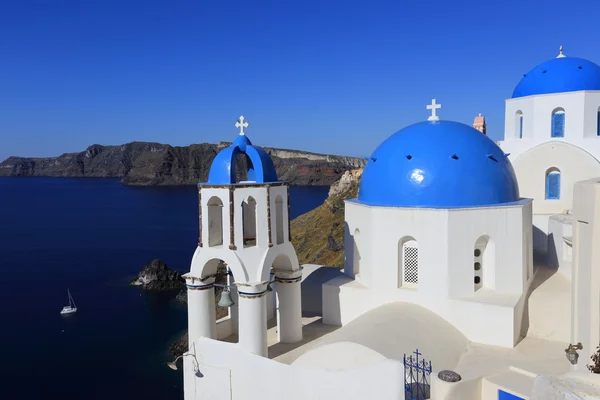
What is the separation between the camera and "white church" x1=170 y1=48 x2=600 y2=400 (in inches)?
331

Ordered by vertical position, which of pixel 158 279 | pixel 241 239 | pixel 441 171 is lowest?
pixel 158 279

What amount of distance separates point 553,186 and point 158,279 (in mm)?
30626

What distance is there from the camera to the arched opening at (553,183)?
1561cm

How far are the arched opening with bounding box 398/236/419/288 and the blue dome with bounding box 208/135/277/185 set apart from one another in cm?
332

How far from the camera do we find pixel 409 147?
1177 cm

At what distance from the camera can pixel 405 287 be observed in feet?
37.1

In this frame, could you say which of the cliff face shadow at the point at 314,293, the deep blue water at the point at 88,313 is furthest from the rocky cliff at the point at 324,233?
the cliff face shadow at the point at 314,293

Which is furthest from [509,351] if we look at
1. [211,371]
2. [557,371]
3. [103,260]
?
[103,260]

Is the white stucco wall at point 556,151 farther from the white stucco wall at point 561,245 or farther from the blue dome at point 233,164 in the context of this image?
the blue dome at point 233,164

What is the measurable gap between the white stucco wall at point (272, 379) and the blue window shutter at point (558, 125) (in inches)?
464

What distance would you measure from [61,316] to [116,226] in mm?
41166

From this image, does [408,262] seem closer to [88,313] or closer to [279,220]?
[279,220]

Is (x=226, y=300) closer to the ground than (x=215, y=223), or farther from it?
closer to the ground

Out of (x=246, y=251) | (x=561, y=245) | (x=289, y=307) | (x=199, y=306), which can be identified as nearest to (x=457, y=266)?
(x=289, y=307)
